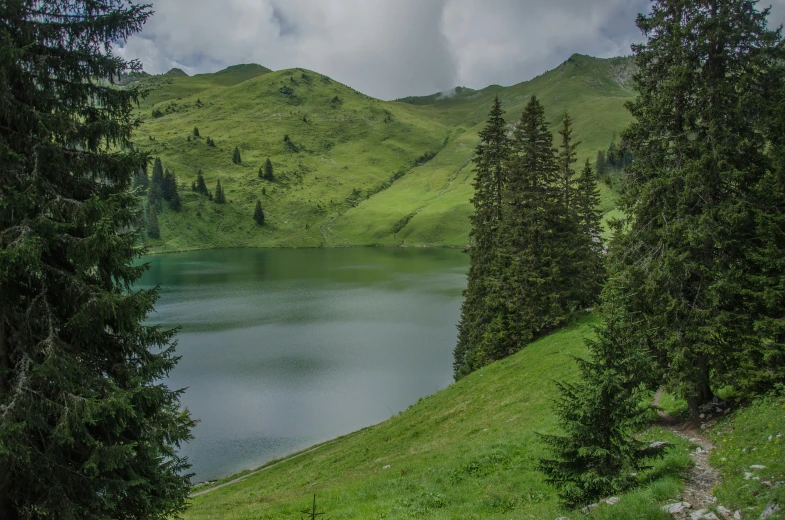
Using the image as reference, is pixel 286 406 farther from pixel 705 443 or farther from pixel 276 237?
pixel 276 237

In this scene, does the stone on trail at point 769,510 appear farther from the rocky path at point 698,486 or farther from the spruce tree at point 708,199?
the spruce tree at point 708,199

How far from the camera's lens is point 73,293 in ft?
30.2

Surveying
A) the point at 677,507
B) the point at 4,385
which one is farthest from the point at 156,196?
the point at 677,507

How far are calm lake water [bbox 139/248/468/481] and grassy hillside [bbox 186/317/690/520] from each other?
827cm

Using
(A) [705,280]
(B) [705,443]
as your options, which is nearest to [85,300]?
(B) [705,443]

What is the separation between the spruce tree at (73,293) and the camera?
27.6 feet

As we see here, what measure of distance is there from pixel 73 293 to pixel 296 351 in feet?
162

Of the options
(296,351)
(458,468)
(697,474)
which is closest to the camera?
(697,474)

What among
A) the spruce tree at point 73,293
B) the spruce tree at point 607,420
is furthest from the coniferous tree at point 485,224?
the spruce tree at point 73,293

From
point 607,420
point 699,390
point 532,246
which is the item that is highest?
point 532,246

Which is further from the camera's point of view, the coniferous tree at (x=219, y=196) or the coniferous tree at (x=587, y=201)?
the coniferous tree at (x=219, y=196)

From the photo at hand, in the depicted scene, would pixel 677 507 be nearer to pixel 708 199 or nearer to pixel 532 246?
pixel 708 199

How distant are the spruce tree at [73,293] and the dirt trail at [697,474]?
11001 mm

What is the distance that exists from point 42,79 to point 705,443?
18669 mm
